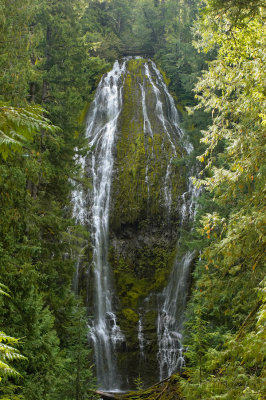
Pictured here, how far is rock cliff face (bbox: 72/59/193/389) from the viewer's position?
13.8 meters

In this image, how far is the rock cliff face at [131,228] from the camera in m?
13.8

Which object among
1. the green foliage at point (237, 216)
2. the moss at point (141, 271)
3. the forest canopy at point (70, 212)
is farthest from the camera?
the moss at point (141, 271)

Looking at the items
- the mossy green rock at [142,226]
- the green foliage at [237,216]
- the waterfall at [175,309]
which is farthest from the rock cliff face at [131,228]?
the green foliage at [237,216]

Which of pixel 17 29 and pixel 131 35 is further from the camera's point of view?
pixel 131 35

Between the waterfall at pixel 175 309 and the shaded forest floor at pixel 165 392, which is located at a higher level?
the waterfall at pixel 175 309

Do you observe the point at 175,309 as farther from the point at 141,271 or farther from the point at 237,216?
the point at 237,216

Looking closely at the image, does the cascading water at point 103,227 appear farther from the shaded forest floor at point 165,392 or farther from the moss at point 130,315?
the shaded forest floor at point 165,392

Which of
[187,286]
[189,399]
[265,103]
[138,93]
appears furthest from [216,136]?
[138,93]

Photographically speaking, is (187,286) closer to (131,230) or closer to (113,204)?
(131,230)

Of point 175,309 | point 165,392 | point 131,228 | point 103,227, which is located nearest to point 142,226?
point 131,228

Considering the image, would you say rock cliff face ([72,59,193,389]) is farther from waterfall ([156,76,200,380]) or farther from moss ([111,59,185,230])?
waterfall ([156,76,200,380])

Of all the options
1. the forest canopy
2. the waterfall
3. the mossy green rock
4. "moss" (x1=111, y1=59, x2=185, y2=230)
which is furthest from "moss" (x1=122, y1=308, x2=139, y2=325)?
"moss" (x1=111, y1=59, x2=185, y2=230)

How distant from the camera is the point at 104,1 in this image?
2995 cm

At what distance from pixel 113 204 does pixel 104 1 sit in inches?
916
